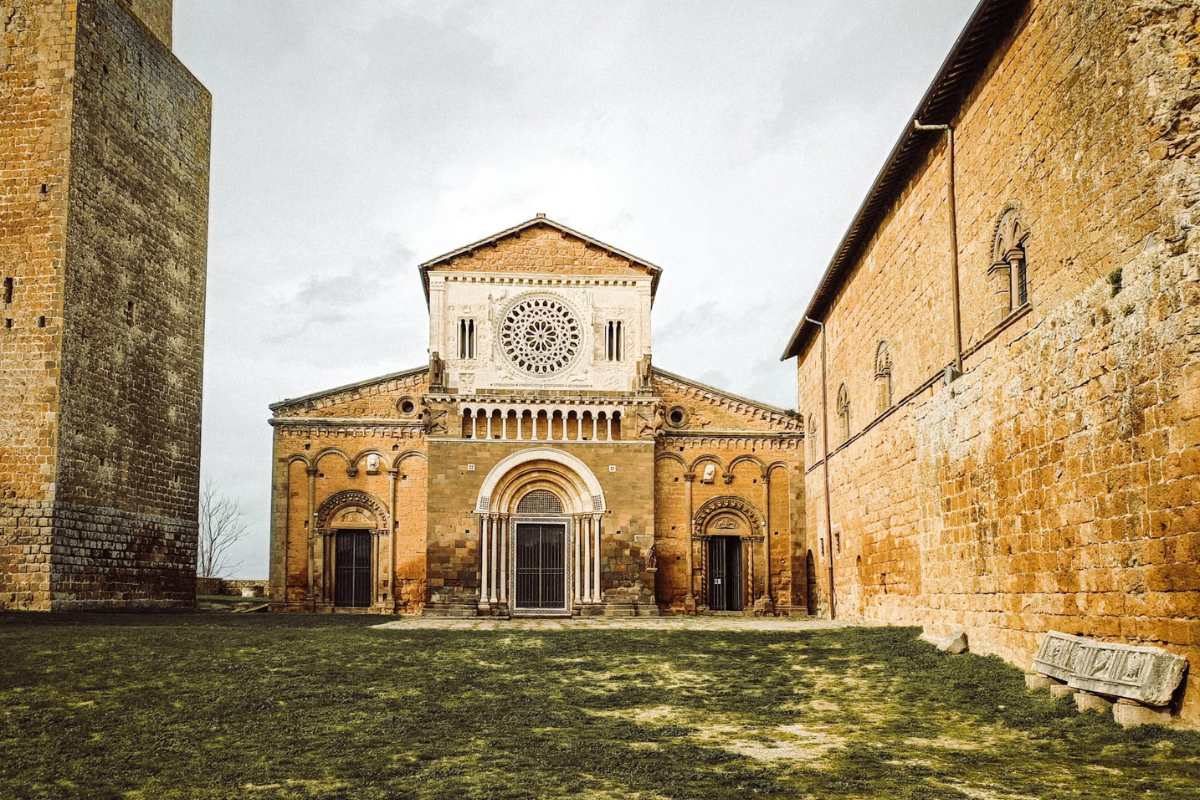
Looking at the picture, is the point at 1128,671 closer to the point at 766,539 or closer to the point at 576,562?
the point at 576,562

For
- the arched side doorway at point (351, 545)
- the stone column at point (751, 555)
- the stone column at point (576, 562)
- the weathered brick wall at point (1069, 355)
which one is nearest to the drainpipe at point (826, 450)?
the stone column at point (751, 555)

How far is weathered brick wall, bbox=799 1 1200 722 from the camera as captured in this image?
975 centimetres

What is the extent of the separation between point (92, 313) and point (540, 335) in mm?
12047

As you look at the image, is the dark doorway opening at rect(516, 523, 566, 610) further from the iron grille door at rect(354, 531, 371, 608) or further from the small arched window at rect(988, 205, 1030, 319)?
the small arched window at rect(988, 205, 1030, 319)

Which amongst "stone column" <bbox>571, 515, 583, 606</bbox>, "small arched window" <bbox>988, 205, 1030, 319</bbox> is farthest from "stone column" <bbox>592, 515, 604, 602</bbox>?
"small arched window" <bbox>988, 205, 1030, 319</bbox>

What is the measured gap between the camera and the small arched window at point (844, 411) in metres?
25.8

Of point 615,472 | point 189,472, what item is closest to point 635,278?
point 615,472

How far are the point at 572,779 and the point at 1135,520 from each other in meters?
5.81

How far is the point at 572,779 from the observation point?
9.24m

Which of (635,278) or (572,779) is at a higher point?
(635,278)

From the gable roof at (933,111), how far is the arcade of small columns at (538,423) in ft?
25.4

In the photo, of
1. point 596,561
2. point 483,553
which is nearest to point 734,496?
point 596,561

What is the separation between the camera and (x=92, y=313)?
78.1 feet

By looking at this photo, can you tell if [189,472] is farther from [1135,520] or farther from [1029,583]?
[1135,520]
